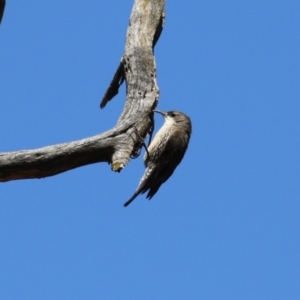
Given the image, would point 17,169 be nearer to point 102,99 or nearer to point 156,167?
point 102,99

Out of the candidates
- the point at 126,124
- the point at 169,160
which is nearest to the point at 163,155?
the point at 169,160

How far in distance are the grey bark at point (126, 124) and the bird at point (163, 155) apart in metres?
0.81

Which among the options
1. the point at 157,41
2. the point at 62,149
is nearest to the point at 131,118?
the point at 62,149

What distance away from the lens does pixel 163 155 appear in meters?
7.75

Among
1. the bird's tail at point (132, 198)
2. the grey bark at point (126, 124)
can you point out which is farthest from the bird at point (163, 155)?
the grey bark at point (126, 124)

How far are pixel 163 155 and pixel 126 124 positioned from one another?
5.47 ft

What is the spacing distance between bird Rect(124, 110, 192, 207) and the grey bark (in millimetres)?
814

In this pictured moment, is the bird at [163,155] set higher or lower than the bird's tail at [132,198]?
higher

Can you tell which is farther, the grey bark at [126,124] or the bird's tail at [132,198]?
the bird's tail at [132,198]

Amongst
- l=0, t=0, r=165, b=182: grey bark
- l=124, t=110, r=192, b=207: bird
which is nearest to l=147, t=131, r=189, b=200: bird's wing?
l=124, t=110, r=192, b=207: bird

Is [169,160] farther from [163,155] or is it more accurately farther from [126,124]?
[126,124]

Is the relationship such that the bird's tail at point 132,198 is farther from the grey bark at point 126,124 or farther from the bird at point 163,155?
the grey bark at point 126,124

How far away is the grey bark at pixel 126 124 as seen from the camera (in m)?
5.78

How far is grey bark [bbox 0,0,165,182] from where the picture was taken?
19.0 feet
